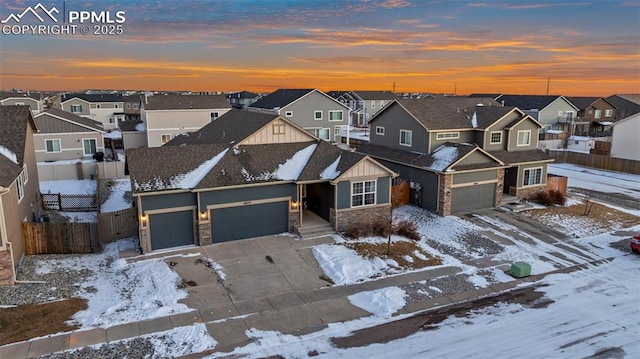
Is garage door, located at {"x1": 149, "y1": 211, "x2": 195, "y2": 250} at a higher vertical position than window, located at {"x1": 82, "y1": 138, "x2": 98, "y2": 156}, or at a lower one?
lower

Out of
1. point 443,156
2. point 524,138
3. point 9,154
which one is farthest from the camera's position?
point 524,138

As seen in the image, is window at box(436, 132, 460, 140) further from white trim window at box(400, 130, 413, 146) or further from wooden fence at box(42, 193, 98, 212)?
wooden fence at box(42, 193, 98, 212)

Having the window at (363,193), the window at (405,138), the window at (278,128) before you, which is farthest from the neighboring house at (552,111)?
the window at (278,128)

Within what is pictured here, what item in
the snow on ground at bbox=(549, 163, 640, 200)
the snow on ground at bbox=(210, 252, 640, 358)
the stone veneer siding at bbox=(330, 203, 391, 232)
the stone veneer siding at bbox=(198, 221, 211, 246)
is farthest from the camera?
the snow on ground at bbox=(549, 163, 640, 200)

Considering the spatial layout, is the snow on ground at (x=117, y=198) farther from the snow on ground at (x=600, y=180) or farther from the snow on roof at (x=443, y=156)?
the snow on ground at (x=600, y=180)

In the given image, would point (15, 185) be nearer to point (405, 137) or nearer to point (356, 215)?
point (356, 215)

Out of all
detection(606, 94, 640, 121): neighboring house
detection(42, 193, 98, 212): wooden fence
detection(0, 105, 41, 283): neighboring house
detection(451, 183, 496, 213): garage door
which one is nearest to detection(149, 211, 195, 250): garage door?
detection(0, 105, 41, 283): neighboring house

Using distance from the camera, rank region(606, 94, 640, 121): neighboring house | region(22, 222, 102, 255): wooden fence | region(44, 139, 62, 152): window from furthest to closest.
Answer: region(606, 94, 640, 121): neighboring house → region(44, 139, 62, 152): window → region(22, 222, 102, 255): wooden fence

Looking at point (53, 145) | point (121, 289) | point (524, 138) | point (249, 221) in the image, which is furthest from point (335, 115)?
point (121, 289)
